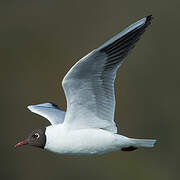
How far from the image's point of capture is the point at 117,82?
35.2ft

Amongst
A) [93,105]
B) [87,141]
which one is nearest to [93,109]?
[93,105]

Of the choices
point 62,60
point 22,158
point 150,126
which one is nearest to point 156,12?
point 62,60

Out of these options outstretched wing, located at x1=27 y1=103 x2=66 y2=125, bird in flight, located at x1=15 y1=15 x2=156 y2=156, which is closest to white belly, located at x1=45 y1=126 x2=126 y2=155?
bird in flight, located at x1=15 y1=15 x2=156 y2=156

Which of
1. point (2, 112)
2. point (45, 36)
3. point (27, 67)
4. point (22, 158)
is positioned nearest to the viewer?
point (22, 158)

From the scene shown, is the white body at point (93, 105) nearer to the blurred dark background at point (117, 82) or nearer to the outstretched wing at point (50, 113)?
the outstretched wing at point (50, 113)

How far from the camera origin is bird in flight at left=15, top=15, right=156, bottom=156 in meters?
4.69

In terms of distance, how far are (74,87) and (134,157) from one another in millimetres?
5411

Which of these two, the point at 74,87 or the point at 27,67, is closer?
the point at 74,87

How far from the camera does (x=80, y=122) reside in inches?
198

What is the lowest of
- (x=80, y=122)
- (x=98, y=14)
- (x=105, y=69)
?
(x=80, y=122)

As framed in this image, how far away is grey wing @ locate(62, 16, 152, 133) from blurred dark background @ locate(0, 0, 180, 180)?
4371 mm

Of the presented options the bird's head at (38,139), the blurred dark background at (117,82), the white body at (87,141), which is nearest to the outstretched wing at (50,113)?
the bird's head at (38,139)

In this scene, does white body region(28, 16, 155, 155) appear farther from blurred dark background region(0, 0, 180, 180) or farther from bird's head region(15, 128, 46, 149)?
blurred dark background region(0, 0, 180, 180)

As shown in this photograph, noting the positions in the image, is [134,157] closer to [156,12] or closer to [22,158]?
[22,158]
